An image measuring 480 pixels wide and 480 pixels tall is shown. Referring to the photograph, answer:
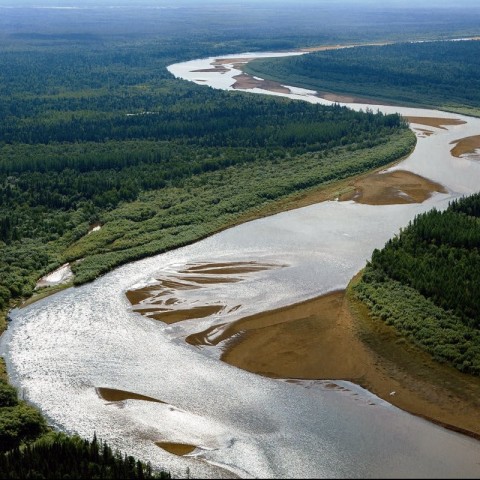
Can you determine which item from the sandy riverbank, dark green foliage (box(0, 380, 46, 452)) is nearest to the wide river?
the sandy riverbank

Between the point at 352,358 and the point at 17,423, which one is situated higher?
the point at 352,358

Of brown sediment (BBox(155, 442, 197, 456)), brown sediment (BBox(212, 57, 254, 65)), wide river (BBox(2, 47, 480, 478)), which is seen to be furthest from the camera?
brown sediment (BBox(212, 57, 254, 65))

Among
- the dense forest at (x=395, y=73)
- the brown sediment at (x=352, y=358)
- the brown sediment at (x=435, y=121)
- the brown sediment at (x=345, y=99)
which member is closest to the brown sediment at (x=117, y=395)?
the brown sediment at (x=352, y=358)

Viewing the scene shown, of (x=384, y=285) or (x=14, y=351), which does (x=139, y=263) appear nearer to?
(x=14, y=351)

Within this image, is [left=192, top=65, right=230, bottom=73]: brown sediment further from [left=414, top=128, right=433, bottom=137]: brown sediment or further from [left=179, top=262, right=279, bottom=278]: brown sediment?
[left=179, top=262, right=279, bottom=278]: brown sediment

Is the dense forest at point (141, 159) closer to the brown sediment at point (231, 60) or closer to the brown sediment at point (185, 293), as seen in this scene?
the brown sediment at point (185, 293)

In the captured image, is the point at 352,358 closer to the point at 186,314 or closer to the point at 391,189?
the point at 186,314

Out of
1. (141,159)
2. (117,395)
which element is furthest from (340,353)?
(141,159)

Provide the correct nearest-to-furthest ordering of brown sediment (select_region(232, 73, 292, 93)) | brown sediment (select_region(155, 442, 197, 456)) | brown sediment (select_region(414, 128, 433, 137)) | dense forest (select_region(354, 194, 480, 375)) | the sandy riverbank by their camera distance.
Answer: brown sediment (select_region(155, 442, 197, 456)) < the sandy riverbank < dense forest (select_region(354, 194, 480, 375)) < brown sediment (select_region(414, 128, 433, 137)) < brown sediment (select_region(232, 73, 292, 93))
